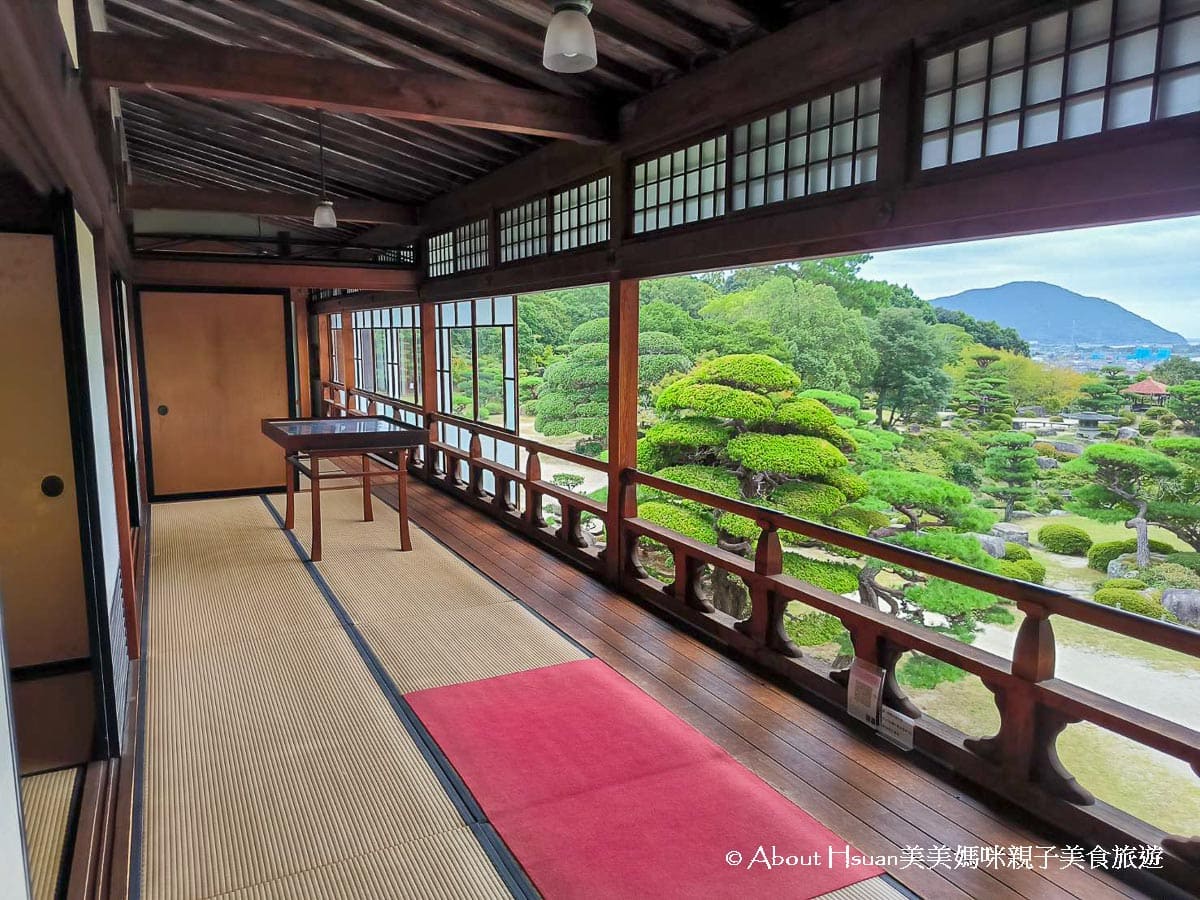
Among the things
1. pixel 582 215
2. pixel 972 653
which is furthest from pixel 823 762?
pixel 582 215

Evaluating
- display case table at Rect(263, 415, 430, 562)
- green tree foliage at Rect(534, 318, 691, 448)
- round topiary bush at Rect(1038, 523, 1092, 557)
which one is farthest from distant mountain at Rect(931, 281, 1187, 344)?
display case table at Rect(263, 415, 430, 562)

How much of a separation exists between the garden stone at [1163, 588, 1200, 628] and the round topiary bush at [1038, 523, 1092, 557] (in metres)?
0.95

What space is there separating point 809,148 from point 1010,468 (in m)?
7.48

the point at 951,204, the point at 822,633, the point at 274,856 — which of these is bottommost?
the point at 822,633

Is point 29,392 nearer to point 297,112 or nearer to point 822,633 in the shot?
point 297,112

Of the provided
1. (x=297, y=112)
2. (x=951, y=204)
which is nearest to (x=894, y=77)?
(x=951, y=204)

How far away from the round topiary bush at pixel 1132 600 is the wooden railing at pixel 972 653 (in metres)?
5.61

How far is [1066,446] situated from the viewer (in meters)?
9.10

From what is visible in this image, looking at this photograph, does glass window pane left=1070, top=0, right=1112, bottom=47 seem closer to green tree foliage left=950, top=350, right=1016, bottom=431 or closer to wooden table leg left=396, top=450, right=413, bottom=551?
wooden table leg left=396, top=450, right=413, bottom=551

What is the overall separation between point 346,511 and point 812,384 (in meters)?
6.79

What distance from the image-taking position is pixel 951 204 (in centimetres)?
259

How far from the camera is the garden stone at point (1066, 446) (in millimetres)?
8969

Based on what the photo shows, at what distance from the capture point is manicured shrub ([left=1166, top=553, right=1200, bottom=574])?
7652 mm

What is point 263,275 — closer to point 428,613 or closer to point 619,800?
point 428,613
